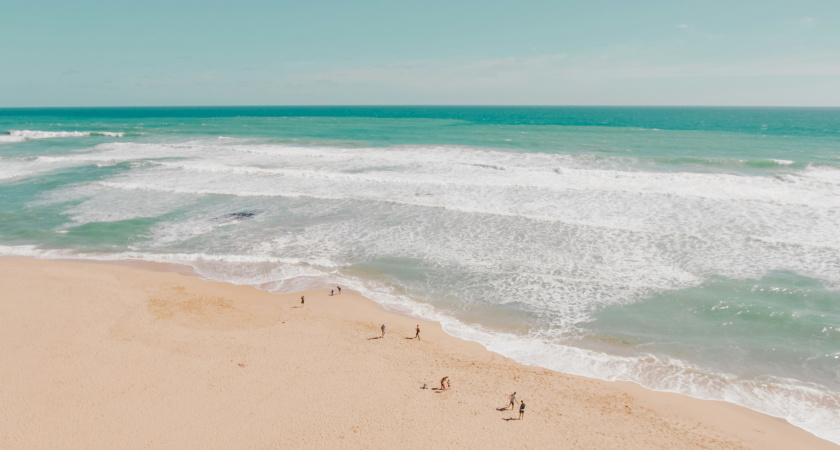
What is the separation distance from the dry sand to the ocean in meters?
1.45

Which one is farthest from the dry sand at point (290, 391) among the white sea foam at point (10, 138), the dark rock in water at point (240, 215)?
the white sea foam at point (10, 138)

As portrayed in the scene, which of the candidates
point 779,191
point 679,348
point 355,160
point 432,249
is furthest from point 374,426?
point 355,160

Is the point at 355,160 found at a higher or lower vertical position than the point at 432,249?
higher

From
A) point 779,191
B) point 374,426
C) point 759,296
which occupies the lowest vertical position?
point 374,426

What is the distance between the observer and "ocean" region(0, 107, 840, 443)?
14766 mm

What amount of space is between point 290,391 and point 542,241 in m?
15.4

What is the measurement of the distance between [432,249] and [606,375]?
1103 cm

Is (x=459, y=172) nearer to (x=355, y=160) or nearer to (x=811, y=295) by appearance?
(x=355, y=160)

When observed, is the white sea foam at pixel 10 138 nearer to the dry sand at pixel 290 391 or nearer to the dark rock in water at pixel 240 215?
the dark rock in water at pixel 240 215

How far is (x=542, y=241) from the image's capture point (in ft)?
77.4

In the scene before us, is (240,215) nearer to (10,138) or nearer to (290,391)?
(290,391)

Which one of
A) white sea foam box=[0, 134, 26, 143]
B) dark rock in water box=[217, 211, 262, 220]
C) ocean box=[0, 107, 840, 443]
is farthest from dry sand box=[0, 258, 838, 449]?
white sea foam box=[0, 134, 26, 143]

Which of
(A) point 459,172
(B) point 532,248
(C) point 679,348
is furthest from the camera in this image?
(A) point 459,172

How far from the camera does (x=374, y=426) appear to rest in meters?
11.5
